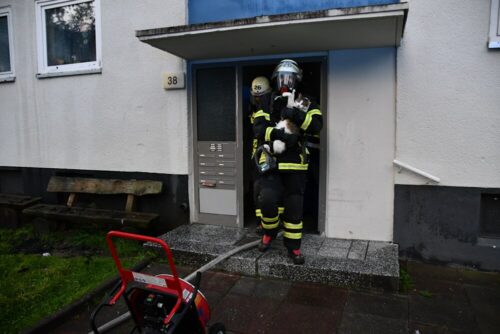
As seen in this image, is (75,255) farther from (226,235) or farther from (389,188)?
(389,188)

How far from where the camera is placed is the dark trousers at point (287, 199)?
424cm

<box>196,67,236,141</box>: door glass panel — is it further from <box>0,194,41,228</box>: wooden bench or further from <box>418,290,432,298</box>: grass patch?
<box>0,194,41,228</box>: wooden bench

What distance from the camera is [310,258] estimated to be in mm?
4297

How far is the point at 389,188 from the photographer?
464 cm

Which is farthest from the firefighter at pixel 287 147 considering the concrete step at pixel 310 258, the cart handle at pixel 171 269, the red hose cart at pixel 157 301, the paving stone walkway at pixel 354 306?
the cart handle at pixel 171 269

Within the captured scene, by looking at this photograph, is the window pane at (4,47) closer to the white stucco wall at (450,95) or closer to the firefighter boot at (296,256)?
the firefighter boot at (296,256)

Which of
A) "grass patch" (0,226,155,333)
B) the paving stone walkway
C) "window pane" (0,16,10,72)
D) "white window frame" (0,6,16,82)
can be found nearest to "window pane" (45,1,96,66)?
"white window frame" (0,6,16,82)

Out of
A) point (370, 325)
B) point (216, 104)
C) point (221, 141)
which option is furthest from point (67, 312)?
point (216, 104)

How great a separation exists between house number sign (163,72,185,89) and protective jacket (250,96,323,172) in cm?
162

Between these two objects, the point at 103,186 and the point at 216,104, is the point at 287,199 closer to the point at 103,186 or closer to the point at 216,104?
the point at 216,104

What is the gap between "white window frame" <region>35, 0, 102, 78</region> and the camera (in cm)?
599

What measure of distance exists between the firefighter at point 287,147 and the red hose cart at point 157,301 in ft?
5.72

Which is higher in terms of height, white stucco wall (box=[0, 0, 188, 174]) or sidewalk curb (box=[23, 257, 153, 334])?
white stucco wall (box=[0, 0, 188, 174])

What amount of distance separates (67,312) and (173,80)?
3.31 m
